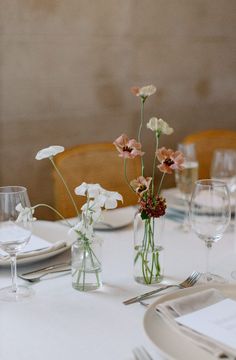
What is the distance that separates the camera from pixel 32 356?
3.04ft

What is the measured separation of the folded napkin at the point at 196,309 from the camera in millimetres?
847

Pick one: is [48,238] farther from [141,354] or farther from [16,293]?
[141,354]

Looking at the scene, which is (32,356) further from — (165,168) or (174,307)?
(165,168)

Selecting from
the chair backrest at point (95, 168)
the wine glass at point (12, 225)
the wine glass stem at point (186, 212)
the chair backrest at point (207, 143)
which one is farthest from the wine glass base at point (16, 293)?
the chair backrest at point (207, 143)

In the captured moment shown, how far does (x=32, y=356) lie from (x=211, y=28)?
271 cm

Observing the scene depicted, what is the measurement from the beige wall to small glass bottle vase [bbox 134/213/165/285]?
1.53 metres

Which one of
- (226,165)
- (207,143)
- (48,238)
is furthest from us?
(207,143)

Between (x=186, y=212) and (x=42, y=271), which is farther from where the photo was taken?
(x=186, y=212)

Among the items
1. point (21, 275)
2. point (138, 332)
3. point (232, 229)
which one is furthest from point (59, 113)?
point (138, 332)

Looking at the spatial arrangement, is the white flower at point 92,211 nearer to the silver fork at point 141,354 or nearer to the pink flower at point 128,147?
the pink flower at point 128,147

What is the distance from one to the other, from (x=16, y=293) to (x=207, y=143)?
166 centimetres

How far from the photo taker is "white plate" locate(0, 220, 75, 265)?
131cm

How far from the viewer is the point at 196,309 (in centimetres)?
100

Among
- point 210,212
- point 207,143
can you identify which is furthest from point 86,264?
point 207,143
